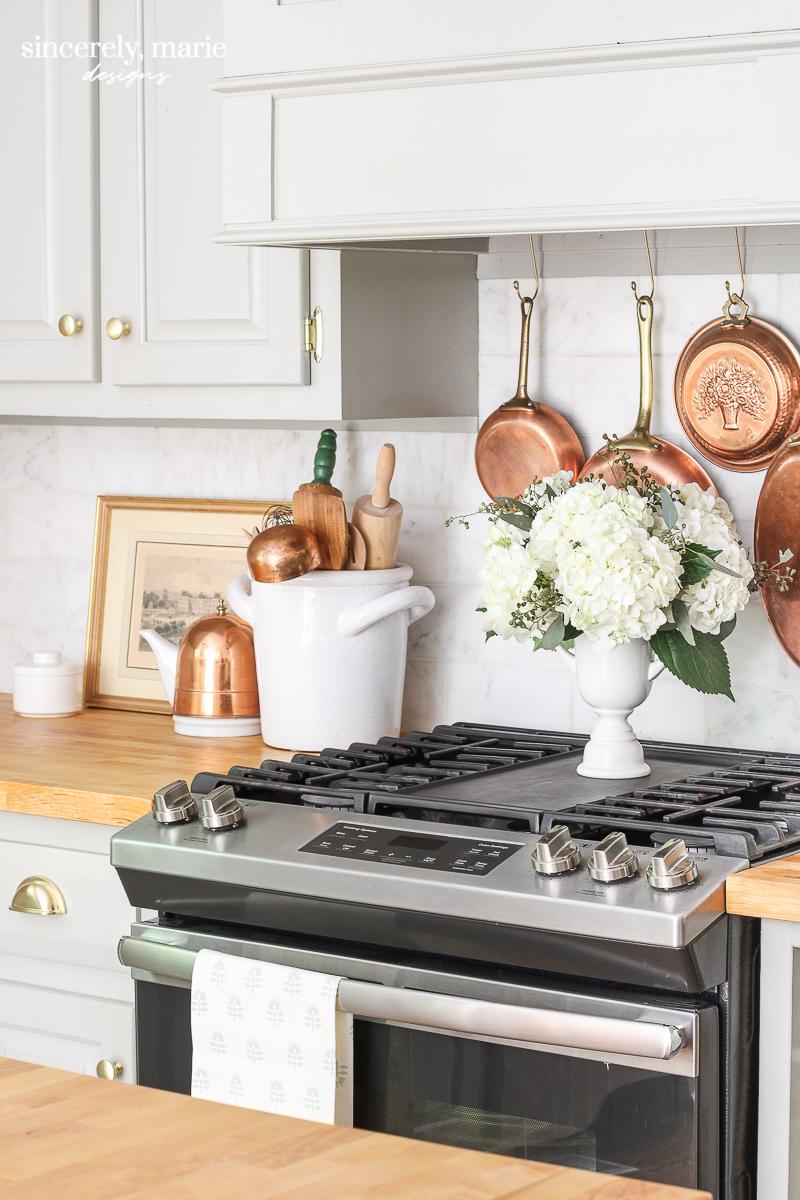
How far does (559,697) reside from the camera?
8.41ft

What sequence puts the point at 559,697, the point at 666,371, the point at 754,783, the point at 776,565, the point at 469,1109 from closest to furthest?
the point at 469,1109 < the point at 754,783 < the point at 776,565 < the point at 666,371 < the point at 559,697

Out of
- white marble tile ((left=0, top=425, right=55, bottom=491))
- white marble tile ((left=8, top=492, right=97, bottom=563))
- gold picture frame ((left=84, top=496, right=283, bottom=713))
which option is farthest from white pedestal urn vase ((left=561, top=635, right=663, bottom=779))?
white marble tile ((left=0, top=425, right=55, bottom=491))

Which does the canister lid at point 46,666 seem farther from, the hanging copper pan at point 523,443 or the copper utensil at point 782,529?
the copper utensil at point 782,529

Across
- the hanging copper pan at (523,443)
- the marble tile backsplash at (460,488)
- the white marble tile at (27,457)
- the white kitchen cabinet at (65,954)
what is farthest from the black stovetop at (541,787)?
the white marble tile at (27,457)

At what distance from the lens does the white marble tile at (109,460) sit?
2.97 meters

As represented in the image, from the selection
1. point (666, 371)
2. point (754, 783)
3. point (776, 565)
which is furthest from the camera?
point (666, 371)

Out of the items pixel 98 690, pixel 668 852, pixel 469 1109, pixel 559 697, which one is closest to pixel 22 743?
pixel 98 690

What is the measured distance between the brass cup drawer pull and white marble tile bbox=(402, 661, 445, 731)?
2.31 feet

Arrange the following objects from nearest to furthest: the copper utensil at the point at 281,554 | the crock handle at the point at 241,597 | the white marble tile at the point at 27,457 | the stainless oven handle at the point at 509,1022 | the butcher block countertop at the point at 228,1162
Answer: the butcher block countertop at the point at 228,1162 < the stainless oven handle at the point at 509,1022 < the copper utensil at the point at 281,554 < the crock handle at the point at 241,597 < the white marble tile at the point at 27,457

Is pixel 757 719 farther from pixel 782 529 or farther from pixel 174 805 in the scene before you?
pixel 174 805

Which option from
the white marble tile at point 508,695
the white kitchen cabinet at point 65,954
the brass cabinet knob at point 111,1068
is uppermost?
the white marble tile at point 508,695

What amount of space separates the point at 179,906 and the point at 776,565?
37.5 inches

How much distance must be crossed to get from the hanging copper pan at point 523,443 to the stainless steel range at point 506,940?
610mm

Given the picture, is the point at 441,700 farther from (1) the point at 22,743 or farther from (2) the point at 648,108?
(2) the point at 648,108
